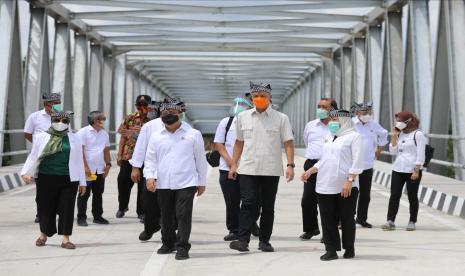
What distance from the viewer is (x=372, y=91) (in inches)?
1086

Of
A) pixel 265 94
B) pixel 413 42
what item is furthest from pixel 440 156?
pixel 265 94

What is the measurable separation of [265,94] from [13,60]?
13.1m

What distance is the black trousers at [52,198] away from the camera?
9.07 meters

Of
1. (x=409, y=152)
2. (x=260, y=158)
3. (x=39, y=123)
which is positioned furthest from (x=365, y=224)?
(x=39, y=123)

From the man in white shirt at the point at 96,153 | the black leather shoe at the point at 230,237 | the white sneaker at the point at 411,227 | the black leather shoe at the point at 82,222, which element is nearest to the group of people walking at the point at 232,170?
the black leather shoe at the point at 230,237

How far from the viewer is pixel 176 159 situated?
8367mm

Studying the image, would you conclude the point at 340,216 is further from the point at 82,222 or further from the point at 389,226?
the point at 82,222

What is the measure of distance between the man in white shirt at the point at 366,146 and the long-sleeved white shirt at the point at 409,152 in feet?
1.07

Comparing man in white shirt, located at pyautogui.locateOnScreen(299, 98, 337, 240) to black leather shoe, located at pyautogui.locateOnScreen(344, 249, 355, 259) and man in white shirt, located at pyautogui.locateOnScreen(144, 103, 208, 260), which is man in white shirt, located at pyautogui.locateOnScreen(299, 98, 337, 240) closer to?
black leather shoe, located at pyautogui.locateOnScreen(344, 249, 355, 259)

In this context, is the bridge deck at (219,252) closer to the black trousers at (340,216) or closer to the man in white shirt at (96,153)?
the black trousers at (340,216)

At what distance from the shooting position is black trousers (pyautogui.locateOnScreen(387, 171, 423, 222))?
35.7 feet

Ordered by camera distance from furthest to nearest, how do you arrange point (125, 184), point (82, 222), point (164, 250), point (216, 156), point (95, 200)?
1. point (125, 184)
2. point (95, 200)
3. point (82, 222)
4. point (216, 156)
5. point (164, 250)

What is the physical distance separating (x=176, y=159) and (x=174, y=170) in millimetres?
100

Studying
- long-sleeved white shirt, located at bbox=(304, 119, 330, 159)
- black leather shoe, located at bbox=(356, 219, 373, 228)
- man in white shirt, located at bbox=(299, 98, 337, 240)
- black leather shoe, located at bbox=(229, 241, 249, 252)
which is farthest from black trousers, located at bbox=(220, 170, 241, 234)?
black leather shoe, located at bbox=(356, 219, 373, 228)
